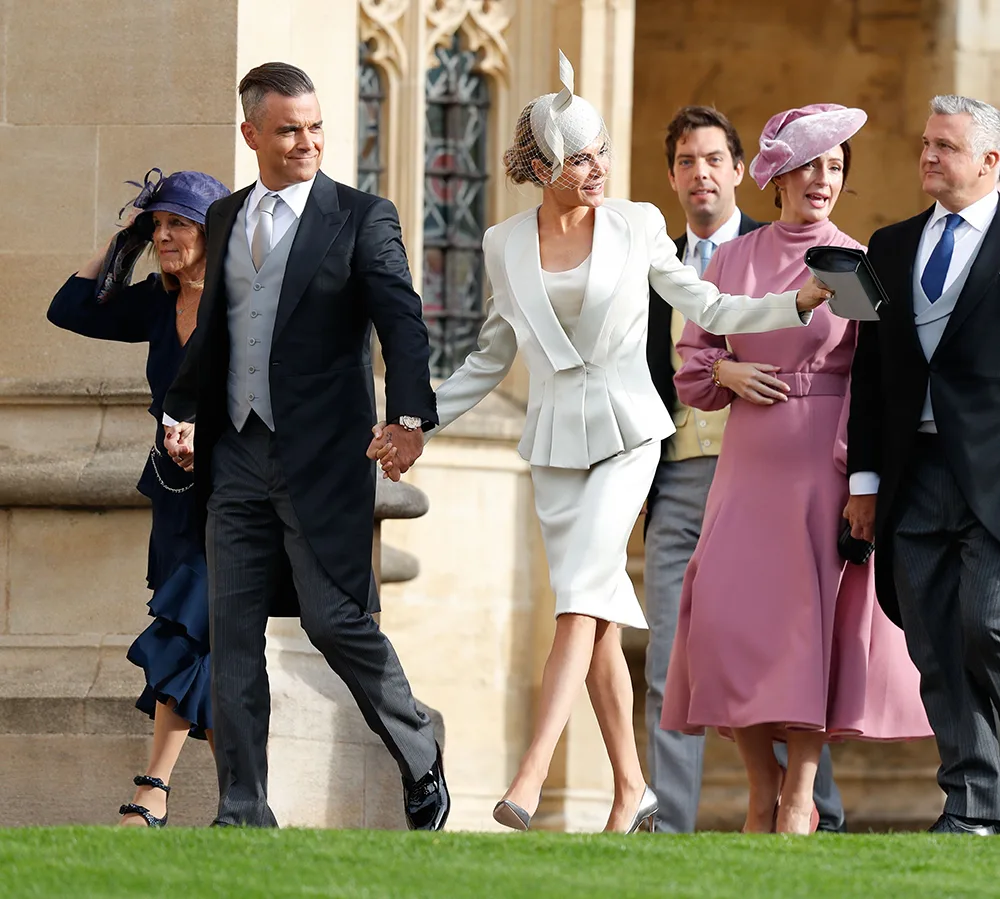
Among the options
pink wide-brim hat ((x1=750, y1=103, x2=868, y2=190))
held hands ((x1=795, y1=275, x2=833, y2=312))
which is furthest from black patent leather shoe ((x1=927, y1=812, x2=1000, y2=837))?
pink wide-brim hat ((x1=750, y1=103, x2=868, y2=190))

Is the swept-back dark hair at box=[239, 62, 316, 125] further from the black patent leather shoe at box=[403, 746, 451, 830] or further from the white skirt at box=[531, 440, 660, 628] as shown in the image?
the black patent leather shoe at box=[403, 746, 451, 830]

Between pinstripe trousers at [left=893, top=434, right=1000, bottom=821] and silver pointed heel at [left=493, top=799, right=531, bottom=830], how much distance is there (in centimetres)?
106

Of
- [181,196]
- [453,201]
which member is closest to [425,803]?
[181,196]

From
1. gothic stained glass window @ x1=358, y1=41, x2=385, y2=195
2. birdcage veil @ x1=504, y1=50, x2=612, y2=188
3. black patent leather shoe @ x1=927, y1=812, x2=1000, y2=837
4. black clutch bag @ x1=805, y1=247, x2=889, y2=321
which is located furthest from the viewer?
gothic stained glass window @ x1=358, y1=41, x2=385, y2=195

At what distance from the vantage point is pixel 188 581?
292 inches

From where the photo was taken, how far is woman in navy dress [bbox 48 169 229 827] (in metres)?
7.39

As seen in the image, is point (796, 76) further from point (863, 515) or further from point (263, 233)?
point (263, 233)

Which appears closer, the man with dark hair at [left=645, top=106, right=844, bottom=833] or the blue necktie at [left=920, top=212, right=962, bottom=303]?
the blue necktie at [left=920, top=212, right=962, bottom=303]

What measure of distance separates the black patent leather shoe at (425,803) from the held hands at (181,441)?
3.28ft

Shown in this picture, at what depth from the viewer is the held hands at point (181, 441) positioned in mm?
6938

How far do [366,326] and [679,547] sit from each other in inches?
73.8

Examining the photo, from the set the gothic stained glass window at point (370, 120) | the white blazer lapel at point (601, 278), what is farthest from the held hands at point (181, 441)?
the gothic stained glass window at point (370, 120)

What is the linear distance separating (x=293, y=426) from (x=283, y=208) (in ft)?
1.87

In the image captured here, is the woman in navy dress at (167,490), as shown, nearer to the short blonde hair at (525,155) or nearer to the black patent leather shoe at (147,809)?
the black patent leather shoe at (147,809)
